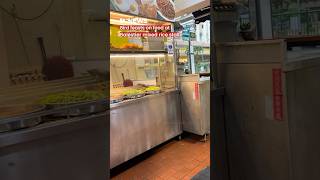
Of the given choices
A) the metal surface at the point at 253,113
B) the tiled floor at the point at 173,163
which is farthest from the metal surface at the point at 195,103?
the metal surface at the point at 253,113

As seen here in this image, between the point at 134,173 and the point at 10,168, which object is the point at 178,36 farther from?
the point at 10,168

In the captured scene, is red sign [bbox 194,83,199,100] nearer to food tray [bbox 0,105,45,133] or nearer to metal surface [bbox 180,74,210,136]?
metal surface [bbox 180,74,210,136]

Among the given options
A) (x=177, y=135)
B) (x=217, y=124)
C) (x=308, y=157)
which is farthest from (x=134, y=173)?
(x=308, y=157)

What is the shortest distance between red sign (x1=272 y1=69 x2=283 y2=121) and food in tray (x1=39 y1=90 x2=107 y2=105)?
909 millimetres

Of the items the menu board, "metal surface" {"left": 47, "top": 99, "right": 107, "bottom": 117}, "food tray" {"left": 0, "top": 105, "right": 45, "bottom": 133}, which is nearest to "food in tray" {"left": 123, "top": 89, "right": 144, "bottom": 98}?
the menu board

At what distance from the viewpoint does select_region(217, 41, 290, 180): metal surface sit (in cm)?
134

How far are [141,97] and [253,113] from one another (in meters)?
1.89

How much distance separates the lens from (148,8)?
3350 millimetres

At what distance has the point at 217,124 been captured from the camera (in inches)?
65.6

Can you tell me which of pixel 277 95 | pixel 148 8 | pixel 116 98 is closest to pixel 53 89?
pixel 277 95

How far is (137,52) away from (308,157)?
7.91ft

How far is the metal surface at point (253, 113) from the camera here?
1.34 meters

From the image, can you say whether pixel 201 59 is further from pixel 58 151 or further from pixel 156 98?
pixel 58 151

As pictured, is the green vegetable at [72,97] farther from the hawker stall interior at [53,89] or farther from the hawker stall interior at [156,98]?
the hawker stall interior at [156,98]
